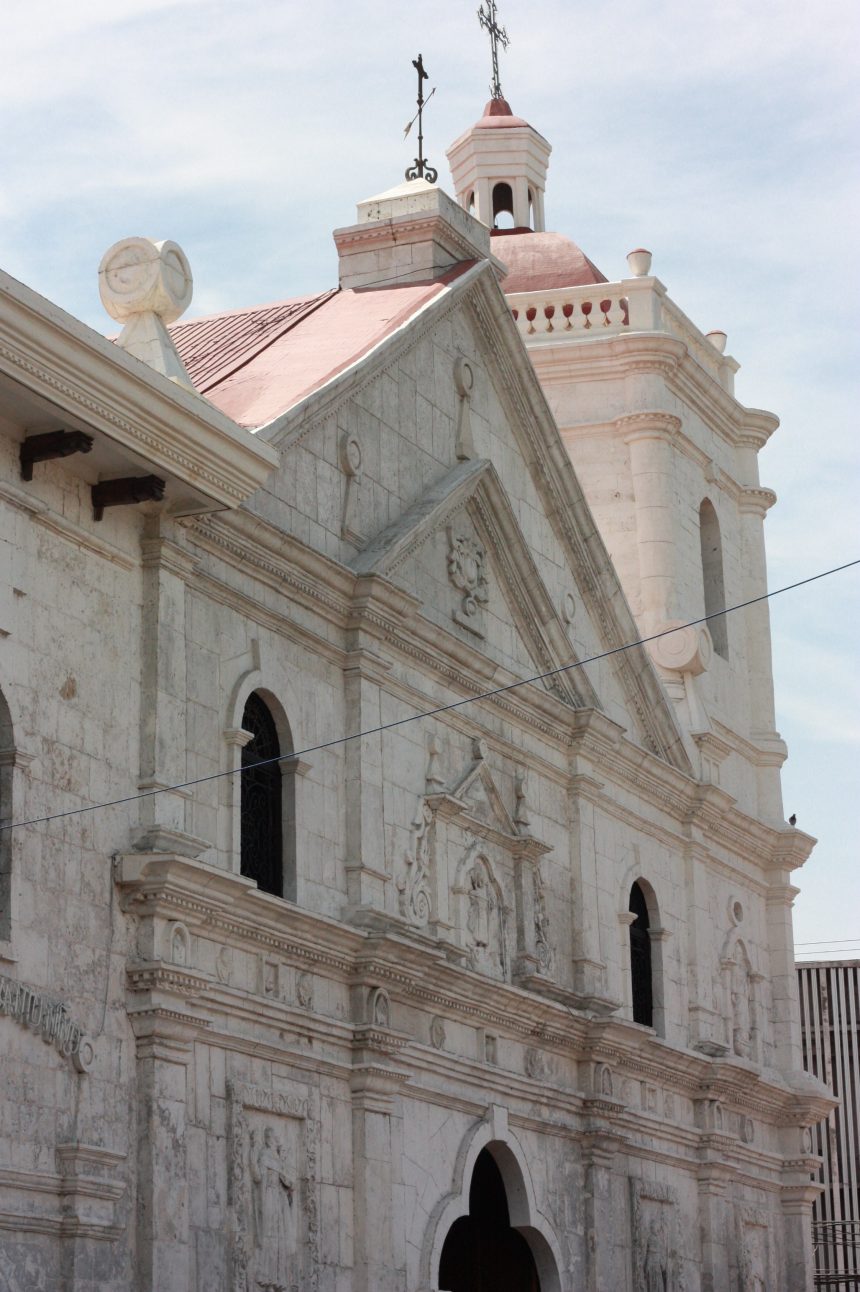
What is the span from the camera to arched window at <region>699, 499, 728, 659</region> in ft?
108

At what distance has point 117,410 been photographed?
17812mm

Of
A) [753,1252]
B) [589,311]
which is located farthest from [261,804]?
[589,311]

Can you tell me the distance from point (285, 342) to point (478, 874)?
570 cm

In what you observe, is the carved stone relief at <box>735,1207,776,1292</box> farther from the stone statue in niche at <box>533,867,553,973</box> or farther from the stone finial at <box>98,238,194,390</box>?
the stone finial at <box>98,238,194,390</box>

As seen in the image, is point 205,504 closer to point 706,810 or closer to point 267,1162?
point 267,1162

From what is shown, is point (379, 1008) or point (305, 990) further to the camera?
point (379, 1008)

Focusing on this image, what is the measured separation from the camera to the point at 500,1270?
81.5 feet

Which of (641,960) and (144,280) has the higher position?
(144,280)

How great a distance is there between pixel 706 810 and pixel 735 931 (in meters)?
1.94

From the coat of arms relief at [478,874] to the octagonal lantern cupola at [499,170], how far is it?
43.3 ft

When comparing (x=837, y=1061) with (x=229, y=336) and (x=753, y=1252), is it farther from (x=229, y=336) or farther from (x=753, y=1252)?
(x=229, y=336)

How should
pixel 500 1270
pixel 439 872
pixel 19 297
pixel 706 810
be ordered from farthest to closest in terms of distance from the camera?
pixel 706 810
pixel 500 1270
pixel 439 872
pixel 19 297

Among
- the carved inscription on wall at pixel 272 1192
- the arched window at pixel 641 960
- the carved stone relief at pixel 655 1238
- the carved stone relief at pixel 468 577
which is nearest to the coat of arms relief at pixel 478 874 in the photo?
the carved stone relief at pixel 468 577

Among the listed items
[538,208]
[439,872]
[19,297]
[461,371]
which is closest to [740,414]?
[538,208]
